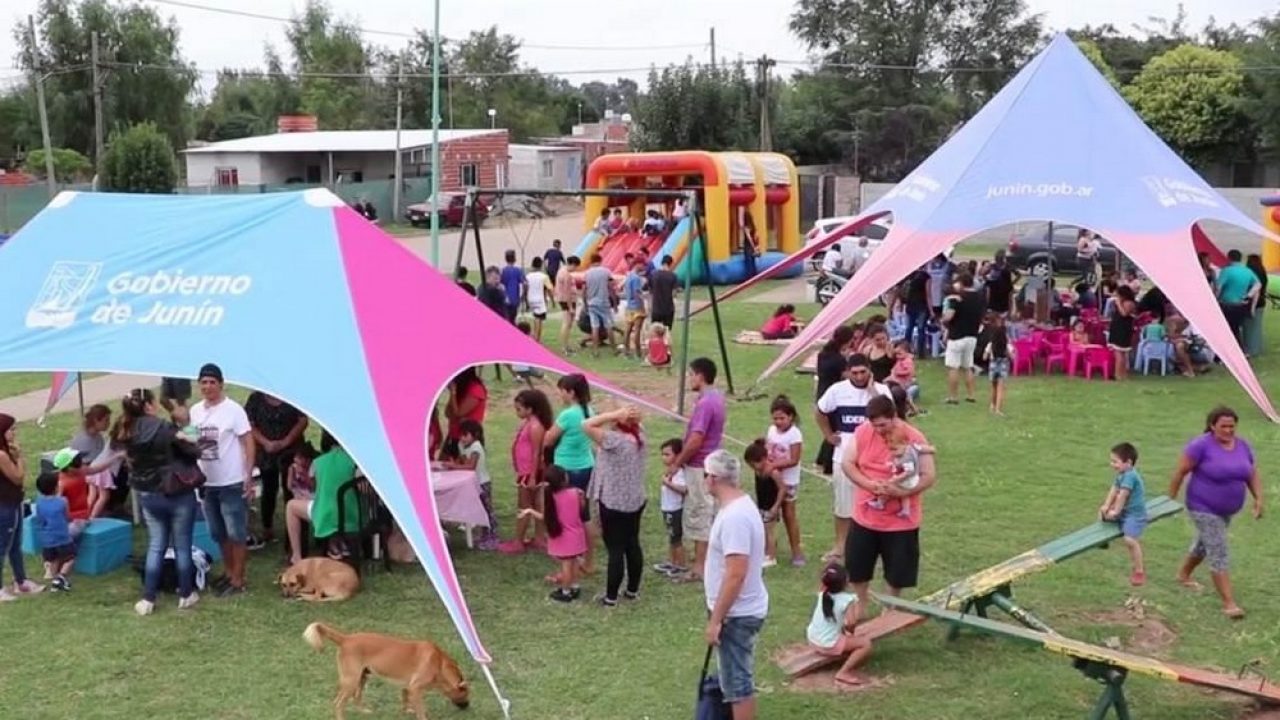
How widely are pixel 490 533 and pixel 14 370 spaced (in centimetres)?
341

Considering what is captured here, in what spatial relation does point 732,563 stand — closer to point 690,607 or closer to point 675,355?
point 690,607

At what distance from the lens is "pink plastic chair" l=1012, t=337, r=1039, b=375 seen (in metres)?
16.4

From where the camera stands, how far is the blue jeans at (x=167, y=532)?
787 centimetres

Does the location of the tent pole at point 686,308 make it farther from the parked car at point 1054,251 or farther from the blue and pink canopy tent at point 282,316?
the parked car at point 1054,251

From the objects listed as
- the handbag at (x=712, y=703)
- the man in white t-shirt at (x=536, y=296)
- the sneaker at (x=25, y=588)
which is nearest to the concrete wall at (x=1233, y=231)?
the man in white t-shirt at (x=536, y=296)

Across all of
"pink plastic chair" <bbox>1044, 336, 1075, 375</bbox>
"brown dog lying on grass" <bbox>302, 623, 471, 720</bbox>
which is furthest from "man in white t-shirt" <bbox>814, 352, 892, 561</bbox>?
"pink plastic chair" <bbox>1044, 336, 1075, 375</bbox>

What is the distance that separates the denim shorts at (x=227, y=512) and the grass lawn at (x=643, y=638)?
410 mm

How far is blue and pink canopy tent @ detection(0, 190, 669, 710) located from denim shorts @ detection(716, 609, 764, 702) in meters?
1.76

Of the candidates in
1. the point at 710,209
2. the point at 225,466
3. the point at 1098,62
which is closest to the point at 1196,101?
the point at 1098,62

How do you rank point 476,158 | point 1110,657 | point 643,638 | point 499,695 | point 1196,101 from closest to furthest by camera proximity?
point 1110,657 < point 499,695 < point 643,638 < point 1196,101 < point 476,158

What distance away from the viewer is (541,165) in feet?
176

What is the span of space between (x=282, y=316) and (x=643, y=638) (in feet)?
10.4

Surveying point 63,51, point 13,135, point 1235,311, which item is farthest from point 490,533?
point 13,135

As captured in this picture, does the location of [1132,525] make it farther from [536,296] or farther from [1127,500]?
[536,296]
